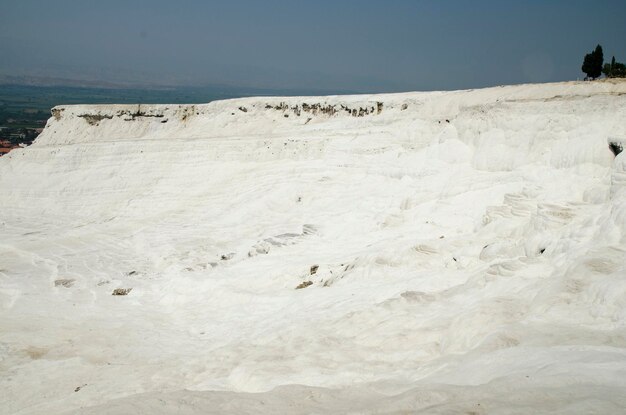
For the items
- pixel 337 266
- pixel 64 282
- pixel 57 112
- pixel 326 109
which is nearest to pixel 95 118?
pixel 57 112

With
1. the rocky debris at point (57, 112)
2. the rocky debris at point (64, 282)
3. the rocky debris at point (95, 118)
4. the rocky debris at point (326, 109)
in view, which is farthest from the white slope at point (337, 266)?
the rocky debris at point (57, 112)

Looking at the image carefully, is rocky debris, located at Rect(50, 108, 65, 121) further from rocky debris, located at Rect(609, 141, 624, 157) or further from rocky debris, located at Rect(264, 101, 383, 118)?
rocky debris, located at Rect(609, 141, 624, 157)

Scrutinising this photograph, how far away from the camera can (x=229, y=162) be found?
3266 cm

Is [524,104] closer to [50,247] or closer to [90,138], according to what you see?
[50,247]

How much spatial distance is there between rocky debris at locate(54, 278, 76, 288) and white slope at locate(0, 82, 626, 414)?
195 millimetres

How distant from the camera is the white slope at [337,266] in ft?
31.0

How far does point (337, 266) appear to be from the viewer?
1797 centimetres

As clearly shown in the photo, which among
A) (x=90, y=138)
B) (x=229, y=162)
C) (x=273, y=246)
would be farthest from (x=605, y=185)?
(x=90, y=138)

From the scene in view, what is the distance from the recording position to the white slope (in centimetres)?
945

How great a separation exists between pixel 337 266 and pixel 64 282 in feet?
33.3

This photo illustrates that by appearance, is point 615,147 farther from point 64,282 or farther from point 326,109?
point 326,109

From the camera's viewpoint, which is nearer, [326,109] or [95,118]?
[326,109]

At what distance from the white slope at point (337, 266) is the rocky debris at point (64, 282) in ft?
0.64

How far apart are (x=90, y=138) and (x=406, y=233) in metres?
37.6
